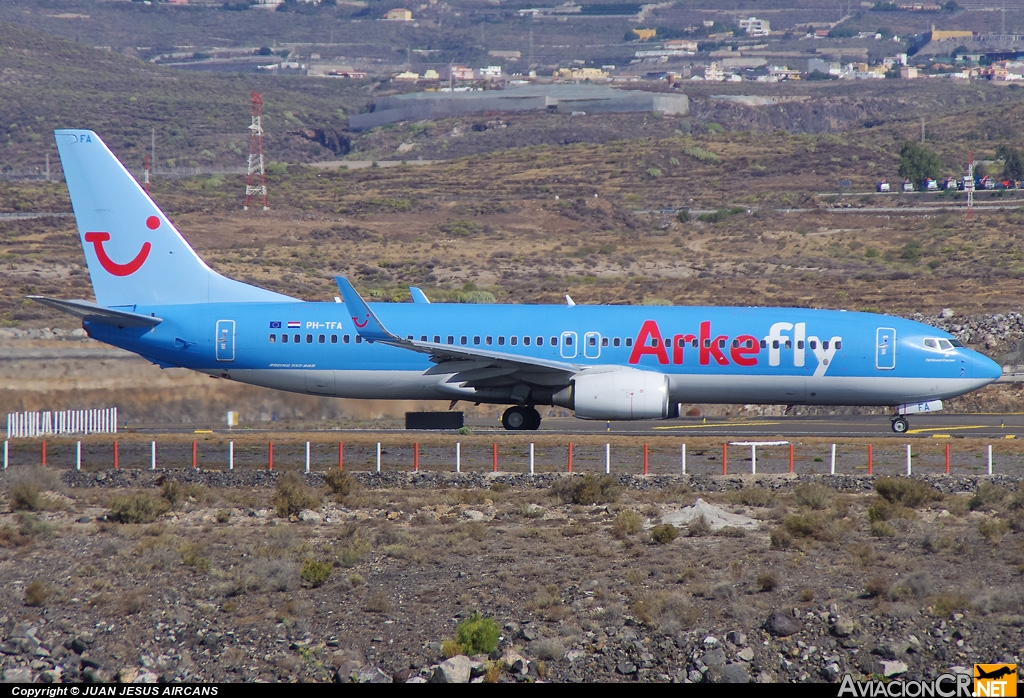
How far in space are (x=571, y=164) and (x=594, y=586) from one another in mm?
108125

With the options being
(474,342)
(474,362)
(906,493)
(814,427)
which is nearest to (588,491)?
(906,493)

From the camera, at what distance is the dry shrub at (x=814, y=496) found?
25.4m

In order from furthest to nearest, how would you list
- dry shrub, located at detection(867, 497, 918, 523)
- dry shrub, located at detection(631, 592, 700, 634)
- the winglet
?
the winglet, dry shrub, located at detection(867, 497, 918, 523), dry shrub, located at detection(631, 592, 700, 634)

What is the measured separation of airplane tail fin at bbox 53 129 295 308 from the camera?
116 feet

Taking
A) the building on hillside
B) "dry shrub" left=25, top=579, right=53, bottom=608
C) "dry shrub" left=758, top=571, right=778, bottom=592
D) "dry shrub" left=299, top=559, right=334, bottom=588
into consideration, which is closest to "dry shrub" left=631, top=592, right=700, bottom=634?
"dry shrub" left=758, top=571, right=778, bottom=592

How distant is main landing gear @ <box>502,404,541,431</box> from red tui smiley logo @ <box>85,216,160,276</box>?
11.4 meters

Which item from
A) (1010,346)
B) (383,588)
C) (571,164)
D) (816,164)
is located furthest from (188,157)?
(383,588)

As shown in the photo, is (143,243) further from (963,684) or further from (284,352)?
(963,684)

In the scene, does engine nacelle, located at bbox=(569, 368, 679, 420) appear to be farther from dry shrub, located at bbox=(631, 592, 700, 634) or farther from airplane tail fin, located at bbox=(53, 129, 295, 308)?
dry shrub, located at bbox=(631, 592, 700, 634)

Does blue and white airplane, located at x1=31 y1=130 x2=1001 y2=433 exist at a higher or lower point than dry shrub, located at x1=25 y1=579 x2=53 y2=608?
higher

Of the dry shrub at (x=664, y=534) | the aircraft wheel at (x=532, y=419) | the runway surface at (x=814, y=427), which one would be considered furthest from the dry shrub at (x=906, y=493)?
the aircraft wheel at (x=532, y=419)

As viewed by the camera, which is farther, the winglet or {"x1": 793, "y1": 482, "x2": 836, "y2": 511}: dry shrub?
the winglet

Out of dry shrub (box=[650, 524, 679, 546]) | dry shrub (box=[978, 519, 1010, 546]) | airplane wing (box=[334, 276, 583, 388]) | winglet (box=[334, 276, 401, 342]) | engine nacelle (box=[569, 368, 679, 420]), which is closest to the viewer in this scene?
dry shrub (box=[978, 519, 1010, 546])

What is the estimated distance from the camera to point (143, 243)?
35.5m
